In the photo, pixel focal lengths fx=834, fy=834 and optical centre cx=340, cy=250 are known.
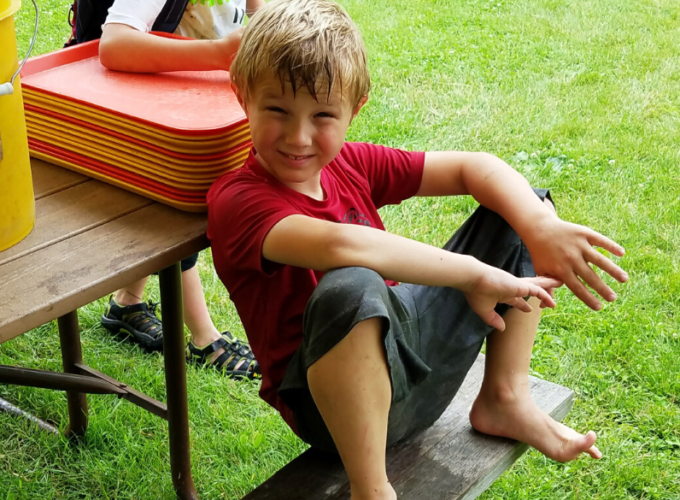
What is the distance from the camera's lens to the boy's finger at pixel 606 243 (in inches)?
63.6

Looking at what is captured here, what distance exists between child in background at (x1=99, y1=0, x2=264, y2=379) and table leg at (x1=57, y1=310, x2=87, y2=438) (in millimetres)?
415

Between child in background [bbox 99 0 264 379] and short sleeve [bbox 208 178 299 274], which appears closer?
short sleeve [bbox 208 178 299 274]

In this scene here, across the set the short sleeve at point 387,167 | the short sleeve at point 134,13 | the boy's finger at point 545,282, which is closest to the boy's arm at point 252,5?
the short sleeve at point 134,13

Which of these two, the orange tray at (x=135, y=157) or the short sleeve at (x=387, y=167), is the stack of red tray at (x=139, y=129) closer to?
the orange tray at (x=135, y=157)

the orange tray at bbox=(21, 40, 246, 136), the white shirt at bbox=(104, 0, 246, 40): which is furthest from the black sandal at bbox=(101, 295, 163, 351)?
the orange tray at bbox=(21, 40, 246, 136)

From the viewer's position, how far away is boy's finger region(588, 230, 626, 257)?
162cm

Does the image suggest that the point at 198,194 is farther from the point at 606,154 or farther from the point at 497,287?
the point at 606,154

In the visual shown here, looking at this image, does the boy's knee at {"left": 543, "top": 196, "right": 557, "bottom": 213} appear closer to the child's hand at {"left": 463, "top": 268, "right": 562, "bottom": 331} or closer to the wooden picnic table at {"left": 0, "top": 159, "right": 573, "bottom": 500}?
the child's hand at {"left": 463, "top": 268, "right": 562, "bottom": 331}

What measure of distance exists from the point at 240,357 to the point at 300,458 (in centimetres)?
117

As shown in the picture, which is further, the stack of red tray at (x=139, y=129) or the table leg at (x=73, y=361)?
the table leg at (x=73, y=361)

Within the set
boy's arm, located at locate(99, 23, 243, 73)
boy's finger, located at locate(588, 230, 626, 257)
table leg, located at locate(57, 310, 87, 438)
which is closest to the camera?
boy's finger, located at locate(588, 230, 626, 257)

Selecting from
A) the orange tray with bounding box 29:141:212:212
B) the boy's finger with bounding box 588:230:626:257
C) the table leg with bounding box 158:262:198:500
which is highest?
the orange tray with bounding box 29:141:212:212

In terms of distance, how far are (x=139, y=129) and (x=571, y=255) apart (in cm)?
89

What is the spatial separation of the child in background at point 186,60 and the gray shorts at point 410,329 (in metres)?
0.69
